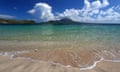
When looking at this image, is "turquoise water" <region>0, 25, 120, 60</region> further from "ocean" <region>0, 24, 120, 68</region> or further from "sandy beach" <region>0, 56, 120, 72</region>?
"sandy beach" <region>0, 56, 120, 72</region>

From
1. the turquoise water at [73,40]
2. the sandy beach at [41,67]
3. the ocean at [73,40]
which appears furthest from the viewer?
the turquoise water at [73,40]

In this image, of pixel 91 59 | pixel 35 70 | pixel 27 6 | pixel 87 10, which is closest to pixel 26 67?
pixel 35 70

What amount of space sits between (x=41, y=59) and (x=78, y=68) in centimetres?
96

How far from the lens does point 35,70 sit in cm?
298

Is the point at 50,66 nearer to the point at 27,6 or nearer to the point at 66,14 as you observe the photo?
the point at 66,14

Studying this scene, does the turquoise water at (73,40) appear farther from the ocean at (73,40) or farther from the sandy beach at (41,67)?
the sandy beach at (41,67)

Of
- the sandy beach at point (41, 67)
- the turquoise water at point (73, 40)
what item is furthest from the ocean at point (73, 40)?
the sandy beach at point (41, 67)

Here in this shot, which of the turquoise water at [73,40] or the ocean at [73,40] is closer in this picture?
the ocean at [73,40]

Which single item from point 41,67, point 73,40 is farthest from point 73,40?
point 41,67

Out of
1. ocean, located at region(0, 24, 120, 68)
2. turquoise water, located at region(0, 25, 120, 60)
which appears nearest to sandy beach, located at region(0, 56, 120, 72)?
ocean, located at region(0, 24, 120, 68)

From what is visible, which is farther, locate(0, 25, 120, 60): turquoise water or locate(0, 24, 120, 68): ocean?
locate(0, 25, 120, 60): turquoise water

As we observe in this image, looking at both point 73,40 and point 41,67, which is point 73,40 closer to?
point 73,40

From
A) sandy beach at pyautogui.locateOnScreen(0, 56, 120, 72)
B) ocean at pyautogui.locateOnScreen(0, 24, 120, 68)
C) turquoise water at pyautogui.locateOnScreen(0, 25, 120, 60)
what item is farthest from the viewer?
turquoise water at pyautogui.locateOnScreen(0, 25, 120, 60)

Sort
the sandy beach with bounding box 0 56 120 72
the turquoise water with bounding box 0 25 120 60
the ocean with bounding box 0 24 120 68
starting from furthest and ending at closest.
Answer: the turquoise water with bounding box 0 25 120 60
the ocean with bounding box 0 24 120 68
the sandy beach with bounding box 0 56 120 72
